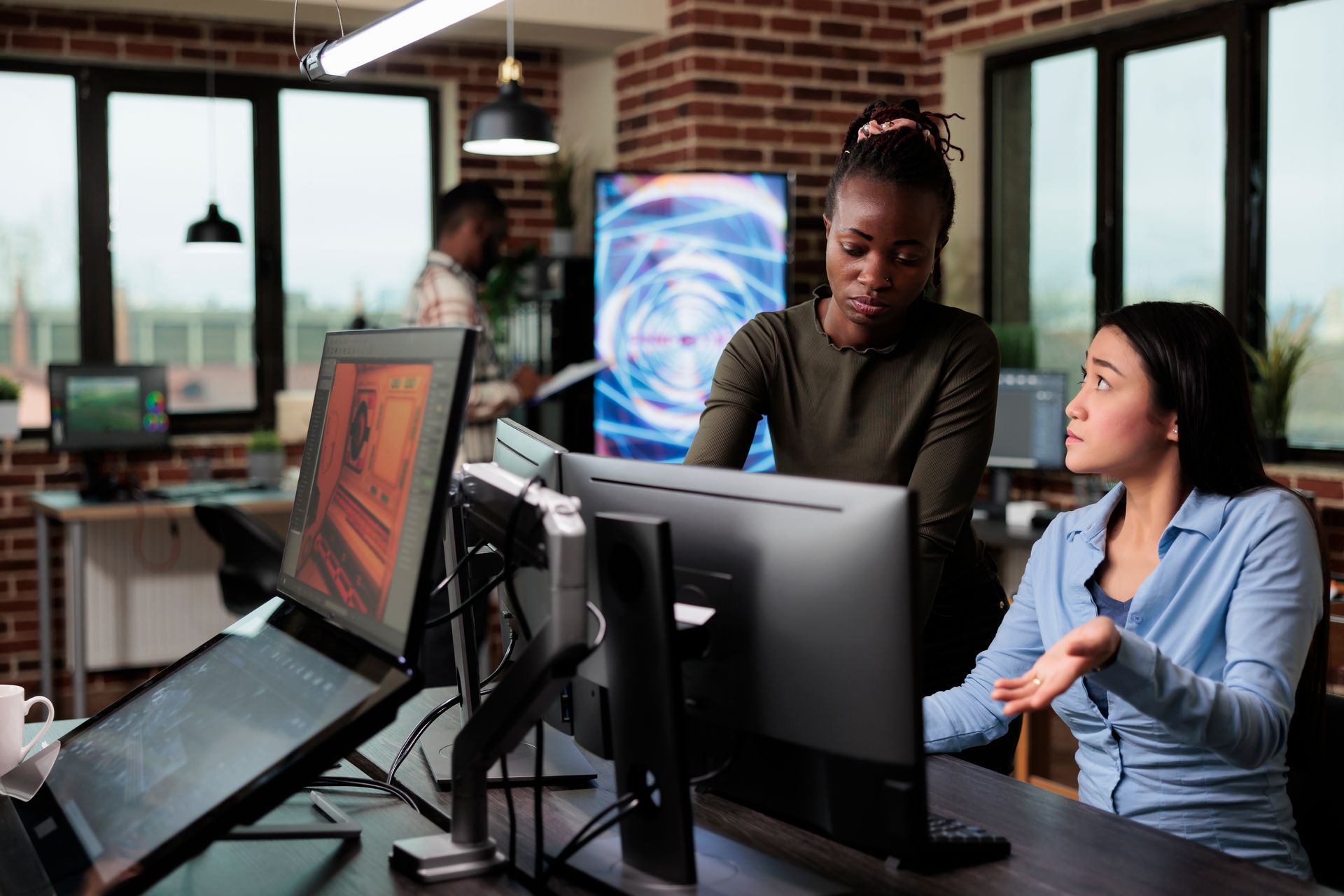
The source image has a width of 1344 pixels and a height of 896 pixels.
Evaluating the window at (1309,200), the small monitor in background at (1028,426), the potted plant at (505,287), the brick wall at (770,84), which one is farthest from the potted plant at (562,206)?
the window at (1309,200)

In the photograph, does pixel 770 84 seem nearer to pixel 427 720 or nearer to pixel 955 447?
pixel 955 447

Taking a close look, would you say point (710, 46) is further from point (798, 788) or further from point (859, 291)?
point (798, 788)

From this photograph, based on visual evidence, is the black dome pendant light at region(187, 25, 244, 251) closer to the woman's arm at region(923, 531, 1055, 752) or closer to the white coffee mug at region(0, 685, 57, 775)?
the white coffee mug at region(0, 685, 57, 775)

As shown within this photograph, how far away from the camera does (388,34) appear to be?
2.13 m

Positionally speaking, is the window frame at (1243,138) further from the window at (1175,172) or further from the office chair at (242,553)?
the office chair at (242,553)

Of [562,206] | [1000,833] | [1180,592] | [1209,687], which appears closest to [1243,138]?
[562,206]

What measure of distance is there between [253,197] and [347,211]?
1.21 ft

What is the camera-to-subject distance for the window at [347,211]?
213 inches

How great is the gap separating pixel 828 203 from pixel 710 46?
116 inches

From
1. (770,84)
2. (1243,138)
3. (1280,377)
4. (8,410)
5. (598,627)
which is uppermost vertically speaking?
(770,84)

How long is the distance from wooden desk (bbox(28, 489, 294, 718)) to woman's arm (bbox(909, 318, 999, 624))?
3.04m

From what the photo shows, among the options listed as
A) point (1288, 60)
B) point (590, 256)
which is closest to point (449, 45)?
point (590, 256)

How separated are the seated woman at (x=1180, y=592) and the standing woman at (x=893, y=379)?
6.0 inches

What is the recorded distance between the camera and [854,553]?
1.11 m
